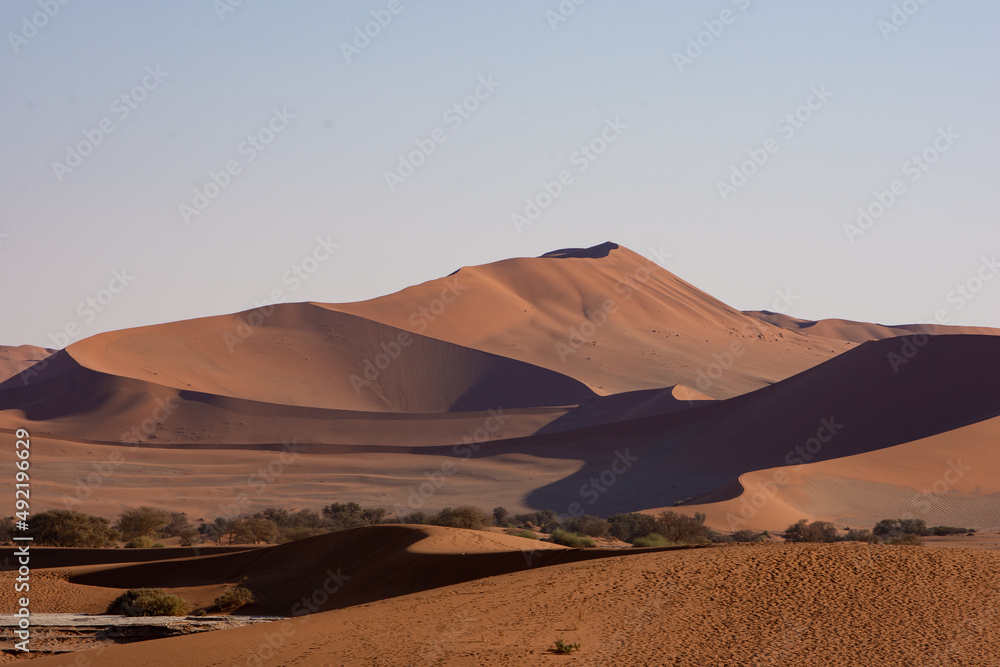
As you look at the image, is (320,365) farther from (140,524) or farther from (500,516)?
(140,524)

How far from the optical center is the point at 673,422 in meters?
55.4

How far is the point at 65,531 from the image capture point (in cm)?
2542

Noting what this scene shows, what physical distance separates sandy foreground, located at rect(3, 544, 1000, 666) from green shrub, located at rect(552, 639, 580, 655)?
7 centimetres

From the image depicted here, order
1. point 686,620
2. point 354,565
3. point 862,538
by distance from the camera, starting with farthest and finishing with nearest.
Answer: point 862,538
point 354,565
point 686,620

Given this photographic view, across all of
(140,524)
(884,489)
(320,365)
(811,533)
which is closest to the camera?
(811,533)

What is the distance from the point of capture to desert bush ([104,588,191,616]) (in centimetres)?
1508

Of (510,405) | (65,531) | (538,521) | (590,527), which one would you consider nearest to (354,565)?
(590,527)

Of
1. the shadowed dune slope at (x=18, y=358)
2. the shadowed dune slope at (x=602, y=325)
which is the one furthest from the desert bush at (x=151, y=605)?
the shadowed dune slope at (x=18, y=358)

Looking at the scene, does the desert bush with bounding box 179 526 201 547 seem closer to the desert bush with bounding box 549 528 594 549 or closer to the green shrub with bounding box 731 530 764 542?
the desert bush with bounding box 549 528 594 549

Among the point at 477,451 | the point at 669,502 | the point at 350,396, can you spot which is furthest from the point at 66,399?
the point at 669,502

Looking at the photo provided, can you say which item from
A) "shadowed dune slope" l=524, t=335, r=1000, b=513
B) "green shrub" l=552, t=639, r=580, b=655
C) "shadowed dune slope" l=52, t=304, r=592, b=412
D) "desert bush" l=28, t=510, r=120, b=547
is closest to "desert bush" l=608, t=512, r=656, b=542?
"shadowed dune slope" l=524, t=335, r=1000, b=513

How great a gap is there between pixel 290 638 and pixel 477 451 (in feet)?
162

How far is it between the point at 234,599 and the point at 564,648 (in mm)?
10138

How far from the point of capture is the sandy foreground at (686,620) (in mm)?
7738
